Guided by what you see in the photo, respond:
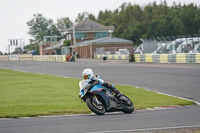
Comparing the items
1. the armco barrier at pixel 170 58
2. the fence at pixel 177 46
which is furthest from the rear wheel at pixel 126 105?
the fence at pixel 177 46

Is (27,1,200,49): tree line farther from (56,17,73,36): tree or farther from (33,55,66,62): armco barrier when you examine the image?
(33,55,66,62): armco barrier

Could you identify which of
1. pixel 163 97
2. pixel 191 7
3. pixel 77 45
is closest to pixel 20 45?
pixel 77 45

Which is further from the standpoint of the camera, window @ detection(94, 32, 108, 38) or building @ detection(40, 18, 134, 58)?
window @ detection(94, 32, 108, 38)

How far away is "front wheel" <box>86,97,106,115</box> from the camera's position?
38.4 feet

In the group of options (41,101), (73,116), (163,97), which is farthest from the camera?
(163,97)

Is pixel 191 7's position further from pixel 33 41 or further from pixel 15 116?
pixel 15 116

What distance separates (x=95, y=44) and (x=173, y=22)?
41.0m

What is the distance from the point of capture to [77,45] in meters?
94.8

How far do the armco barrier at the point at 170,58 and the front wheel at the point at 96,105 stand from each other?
90.4ft

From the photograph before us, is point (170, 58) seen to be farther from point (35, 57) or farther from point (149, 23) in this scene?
point (149, 23)

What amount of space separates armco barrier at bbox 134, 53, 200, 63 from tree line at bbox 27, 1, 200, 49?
7005 cm

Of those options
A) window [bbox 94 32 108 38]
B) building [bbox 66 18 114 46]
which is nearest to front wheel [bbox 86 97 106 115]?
building [bbox 66 18 114 46]

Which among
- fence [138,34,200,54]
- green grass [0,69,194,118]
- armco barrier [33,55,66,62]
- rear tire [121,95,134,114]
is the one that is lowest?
green grass [0,69,194,118]

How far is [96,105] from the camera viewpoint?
11.8 m
